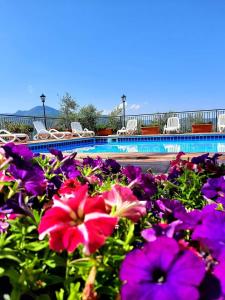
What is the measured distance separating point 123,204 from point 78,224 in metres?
0.11

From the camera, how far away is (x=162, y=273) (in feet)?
1.35

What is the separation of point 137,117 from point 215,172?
1984 cm

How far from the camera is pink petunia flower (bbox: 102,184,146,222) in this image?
55cm

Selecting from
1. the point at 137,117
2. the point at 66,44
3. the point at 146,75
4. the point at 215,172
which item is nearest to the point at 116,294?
the point at 215,172

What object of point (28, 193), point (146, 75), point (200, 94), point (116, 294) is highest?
point (146, 75)

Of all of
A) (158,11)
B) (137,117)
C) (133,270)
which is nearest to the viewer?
(133,270)

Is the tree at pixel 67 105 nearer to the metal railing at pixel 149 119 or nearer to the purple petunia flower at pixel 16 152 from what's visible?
the metal railing at pixel 149 119

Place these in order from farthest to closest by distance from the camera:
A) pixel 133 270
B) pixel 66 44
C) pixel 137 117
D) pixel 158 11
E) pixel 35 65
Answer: pixel 35 65 < pixel 66 44 < pixel 158 11 < pixel 137 117 < pixel 133 270

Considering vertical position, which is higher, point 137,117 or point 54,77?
point 54,77

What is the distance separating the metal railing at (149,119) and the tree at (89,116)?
16.3 inches

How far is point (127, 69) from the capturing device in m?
39.2

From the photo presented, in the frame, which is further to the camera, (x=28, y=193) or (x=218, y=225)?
(x=28, y=193)

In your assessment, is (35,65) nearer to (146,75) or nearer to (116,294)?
(146,75)

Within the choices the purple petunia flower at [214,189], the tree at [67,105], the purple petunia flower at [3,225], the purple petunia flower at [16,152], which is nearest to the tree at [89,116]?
the tree at [67,105]
